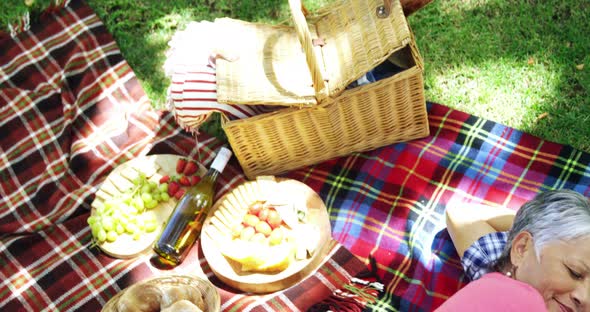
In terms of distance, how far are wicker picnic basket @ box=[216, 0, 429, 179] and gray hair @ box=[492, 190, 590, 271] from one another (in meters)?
0.75

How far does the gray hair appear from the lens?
5.97ft

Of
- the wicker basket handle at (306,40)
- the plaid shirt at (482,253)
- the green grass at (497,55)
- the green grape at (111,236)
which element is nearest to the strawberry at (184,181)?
the green grape at (111,236)

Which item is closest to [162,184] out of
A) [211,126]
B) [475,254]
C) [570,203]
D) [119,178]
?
[119,178]

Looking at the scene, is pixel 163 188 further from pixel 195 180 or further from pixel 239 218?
pixel 239 218

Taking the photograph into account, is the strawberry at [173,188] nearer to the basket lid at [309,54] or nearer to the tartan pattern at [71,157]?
the tartan pattern at [71,157]

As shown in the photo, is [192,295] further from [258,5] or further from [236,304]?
[258,5]

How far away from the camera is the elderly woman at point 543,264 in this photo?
69.1 inches

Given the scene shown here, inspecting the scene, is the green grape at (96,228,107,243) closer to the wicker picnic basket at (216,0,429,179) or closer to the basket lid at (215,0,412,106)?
the wicker picnic basket at (216,0,429,179)

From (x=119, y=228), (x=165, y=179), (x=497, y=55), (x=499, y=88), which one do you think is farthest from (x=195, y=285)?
(x=497, y=55)

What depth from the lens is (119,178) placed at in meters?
2.87

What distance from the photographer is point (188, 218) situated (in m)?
2.67

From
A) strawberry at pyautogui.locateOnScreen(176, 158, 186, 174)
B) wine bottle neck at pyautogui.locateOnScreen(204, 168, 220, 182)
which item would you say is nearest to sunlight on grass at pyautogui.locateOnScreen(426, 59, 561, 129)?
wine bottle neck at pyautogui.locateOnScreen(204, 168, 220, 182)

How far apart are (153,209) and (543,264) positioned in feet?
5.45

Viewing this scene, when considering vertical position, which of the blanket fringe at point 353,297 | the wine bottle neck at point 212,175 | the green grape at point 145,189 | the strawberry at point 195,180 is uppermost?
the green grape at point 145,189
